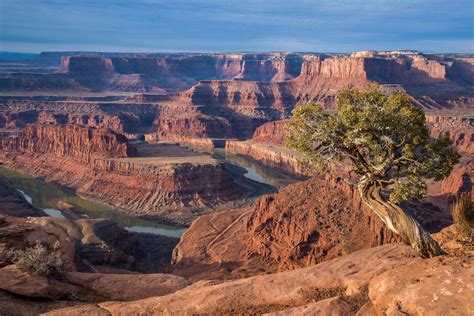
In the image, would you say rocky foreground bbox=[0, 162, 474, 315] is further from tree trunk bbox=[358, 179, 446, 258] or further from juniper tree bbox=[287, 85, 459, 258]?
juniper tree bbox=[287, 85, 459, 258]

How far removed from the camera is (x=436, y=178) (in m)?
15.8

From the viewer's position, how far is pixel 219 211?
69.8m

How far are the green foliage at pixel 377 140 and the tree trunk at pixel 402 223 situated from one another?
0.92 ft

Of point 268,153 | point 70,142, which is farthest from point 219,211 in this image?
point 268,153

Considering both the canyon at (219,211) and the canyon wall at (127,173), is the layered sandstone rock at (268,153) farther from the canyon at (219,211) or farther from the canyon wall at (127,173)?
the canyon wall at (127,173)

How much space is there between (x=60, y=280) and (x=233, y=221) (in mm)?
32427

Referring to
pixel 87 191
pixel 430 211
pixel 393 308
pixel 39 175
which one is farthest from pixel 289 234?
pixel 39 175

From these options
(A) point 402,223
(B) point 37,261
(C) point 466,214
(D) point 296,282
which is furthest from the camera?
(B) point 37,261

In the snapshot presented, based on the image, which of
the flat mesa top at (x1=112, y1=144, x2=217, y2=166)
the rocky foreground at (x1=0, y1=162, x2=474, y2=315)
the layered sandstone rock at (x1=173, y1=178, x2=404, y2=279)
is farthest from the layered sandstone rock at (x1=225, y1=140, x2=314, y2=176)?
the rocky foreground at (x1=0, y1=162, x2=474, y2=315)

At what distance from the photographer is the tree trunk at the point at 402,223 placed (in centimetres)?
1439

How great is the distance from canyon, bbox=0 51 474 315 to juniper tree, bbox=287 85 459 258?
4.52ft

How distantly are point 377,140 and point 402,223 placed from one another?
8.60 ft

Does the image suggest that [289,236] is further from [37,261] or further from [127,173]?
[127,173]

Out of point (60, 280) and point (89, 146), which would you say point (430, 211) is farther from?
point (89, 146)
